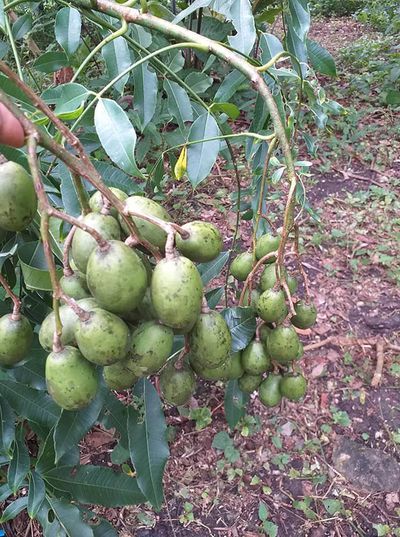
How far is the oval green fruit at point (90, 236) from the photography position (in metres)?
0.72

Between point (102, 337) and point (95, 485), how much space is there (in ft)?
3.25

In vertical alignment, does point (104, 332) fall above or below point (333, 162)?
above

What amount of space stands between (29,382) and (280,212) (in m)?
2.46

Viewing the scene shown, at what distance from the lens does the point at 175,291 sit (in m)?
0.67

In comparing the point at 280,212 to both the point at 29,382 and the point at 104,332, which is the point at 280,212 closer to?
the point at 29,382

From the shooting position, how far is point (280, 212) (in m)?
3.42

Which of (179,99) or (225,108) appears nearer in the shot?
(225,108)

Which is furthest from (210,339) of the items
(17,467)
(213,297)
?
(17,467)

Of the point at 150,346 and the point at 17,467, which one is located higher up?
the point at 150,346

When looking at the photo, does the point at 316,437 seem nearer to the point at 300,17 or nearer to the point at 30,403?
the point at 30,403

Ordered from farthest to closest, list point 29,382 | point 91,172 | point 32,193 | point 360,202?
1. point 360,202
2. point 29,382
3. point 32,193
4. point 91,172

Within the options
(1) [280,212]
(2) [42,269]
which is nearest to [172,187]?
(1) [280,212]

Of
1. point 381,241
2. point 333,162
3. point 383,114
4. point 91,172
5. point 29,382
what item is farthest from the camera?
point 383,114

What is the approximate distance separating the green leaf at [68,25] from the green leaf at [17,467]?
1043mm
